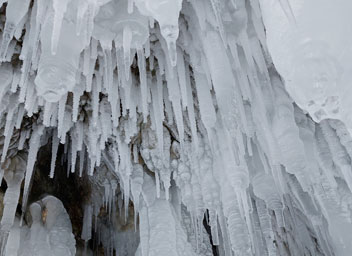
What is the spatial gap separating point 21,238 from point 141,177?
1.65 metres

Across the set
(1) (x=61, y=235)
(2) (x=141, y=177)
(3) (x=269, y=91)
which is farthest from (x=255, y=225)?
(1) (x=61, y=235)

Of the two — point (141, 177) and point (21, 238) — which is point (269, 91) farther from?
point (21, 238)

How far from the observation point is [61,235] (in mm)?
5109

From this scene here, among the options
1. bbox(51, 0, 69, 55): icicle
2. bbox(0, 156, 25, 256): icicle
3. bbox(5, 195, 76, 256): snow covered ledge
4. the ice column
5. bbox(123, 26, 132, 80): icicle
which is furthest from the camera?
bbox(5, 195, 76, 256): snow covered ledge

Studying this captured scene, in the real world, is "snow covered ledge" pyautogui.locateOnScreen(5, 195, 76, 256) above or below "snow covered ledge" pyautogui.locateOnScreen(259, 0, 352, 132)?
above

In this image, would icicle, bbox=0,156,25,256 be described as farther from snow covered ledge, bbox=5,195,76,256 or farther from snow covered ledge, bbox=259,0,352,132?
snow covered ledge, bbox=259,0,352,132

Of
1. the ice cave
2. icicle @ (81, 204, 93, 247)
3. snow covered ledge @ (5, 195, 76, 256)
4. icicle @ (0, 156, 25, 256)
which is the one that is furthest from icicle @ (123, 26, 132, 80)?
icicle @ (81, 204, 93, 247)

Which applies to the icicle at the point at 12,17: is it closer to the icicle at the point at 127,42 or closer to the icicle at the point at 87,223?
the icicle at the point at 127,42

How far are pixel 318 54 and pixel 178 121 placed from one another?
1922 millimetres

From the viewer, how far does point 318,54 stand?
1.70m

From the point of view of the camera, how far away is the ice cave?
1943 mm

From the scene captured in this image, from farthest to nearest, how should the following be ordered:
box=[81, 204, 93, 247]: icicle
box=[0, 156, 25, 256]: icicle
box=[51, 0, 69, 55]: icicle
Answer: box=[81, 204, 93, 247]: icicle
box=[0, 156, 25, 256]: icicle
box=[51, 0, 69, 55]: icicle

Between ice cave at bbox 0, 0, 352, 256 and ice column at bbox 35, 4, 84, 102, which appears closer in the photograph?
ice cave at bbox 0, 0, 352, 256

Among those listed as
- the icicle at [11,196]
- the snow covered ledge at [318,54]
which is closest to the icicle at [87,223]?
the icicle at [11,196]
